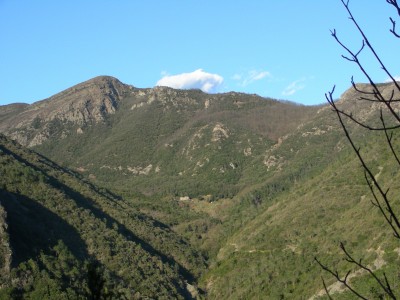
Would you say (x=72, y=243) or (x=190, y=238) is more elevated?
(x=72, y=243)

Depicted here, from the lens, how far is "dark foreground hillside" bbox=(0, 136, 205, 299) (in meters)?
54.6

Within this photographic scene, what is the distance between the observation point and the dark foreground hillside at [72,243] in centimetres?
5456

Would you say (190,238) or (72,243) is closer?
(72,243)

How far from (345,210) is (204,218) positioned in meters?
55.1

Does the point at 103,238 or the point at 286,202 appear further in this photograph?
the point at 286,202

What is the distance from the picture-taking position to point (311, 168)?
14500 centimetres

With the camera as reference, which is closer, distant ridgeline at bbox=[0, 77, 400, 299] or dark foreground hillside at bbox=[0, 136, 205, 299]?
dark foreground hillside at bbox=[0, 136, 205, 299]

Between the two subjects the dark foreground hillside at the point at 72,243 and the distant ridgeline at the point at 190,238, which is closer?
the dark foreground hillside at the point at 72,243

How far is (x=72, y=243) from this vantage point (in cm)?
7344

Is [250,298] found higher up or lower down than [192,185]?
lower down

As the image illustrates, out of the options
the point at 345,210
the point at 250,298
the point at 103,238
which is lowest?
the point at 250,298

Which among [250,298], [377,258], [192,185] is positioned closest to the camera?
[377,258]

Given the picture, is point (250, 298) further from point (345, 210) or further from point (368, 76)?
point (368, 76)

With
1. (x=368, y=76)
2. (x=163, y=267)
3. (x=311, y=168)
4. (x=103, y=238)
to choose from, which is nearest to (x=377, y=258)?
(x=163, y=267)
